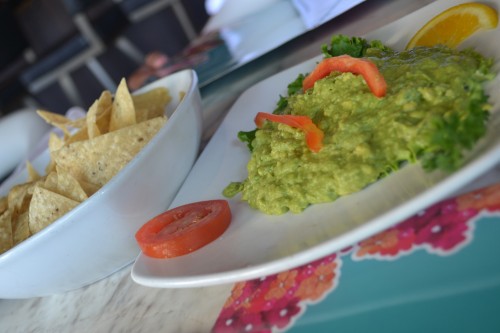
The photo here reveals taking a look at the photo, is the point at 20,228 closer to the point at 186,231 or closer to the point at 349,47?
the point at 186,231

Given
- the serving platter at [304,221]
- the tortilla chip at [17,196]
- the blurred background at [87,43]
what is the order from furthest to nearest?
the blurred background at [87,43]
the tortilla chip at [17,196]
the serving platter at [304,221]

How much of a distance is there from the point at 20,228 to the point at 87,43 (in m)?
6.40

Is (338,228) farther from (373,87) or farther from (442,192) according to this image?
(373,87)

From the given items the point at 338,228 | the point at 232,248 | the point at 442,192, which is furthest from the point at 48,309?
the point at 442,192

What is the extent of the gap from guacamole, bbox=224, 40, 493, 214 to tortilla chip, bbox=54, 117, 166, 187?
348 millimetres

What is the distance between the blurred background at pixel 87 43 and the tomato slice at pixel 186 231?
6027mm

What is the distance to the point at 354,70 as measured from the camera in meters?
1.06

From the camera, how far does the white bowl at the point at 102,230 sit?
3.67 feet

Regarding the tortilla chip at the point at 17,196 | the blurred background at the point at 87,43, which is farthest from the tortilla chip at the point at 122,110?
the blurred background at the point at 87,43

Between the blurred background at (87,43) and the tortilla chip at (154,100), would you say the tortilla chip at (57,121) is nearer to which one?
the tortilla chip at (154,100)

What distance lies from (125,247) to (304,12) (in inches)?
46.6

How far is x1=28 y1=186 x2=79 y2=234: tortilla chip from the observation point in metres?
1.24

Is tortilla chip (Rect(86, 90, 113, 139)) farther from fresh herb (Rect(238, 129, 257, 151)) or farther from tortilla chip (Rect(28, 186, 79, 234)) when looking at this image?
fresh herb (Rect(238, 129, 257, 151))

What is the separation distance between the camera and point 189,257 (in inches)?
39.8
